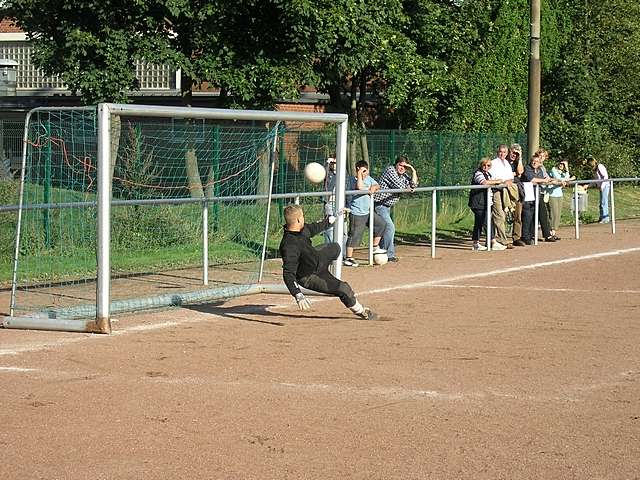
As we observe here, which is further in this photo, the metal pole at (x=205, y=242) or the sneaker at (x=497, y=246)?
the sneaker at (x=497, y=246)

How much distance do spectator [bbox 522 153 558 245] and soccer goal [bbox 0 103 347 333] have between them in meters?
4.33

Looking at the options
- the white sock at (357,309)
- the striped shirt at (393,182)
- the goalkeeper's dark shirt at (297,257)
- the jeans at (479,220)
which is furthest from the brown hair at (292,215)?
the jeans at (479,220)

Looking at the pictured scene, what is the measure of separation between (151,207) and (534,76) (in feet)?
39.9

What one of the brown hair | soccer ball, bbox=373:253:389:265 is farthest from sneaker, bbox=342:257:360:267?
the brown hair

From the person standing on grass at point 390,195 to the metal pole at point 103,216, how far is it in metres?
8.08

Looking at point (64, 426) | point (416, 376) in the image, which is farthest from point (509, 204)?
point (64, 426)

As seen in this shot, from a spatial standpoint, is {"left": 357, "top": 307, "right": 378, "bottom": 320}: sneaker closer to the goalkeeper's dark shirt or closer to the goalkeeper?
the goalkeeper

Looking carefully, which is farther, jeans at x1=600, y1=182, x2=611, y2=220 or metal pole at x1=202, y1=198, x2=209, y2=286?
jeans at x1=600, y1=182, x2=611, y2=220

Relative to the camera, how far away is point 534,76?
26.2 meters

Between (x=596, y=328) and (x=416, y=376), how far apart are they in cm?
334

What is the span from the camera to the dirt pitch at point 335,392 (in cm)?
711

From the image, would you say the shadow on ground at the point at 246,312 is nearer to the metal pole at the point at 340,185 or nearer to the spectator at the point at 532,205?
the metal pole at the point at 340,185

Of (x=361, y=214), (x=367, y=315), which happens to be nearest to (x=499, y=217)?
(x=361, y=214)

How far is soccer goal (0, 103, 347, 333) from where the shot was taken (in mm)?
13078
